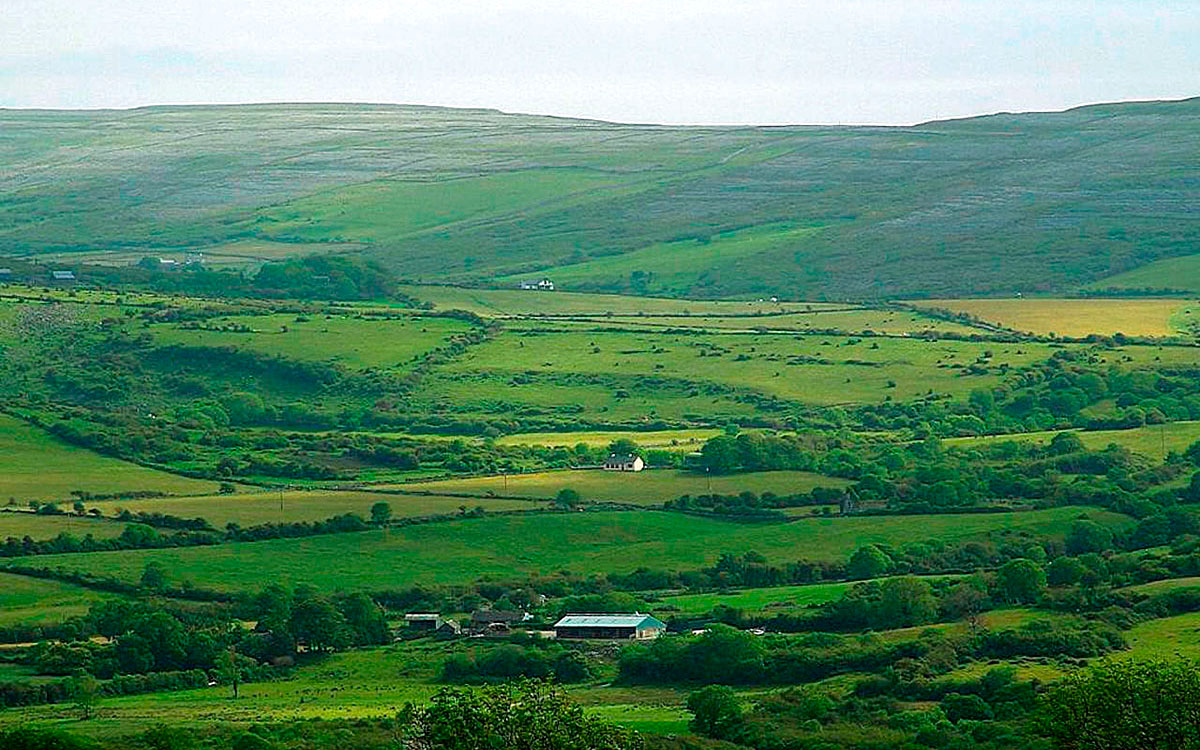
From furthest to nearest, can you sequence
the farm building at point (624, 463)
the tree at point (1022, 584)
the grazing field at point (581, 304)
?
the grazing field at point (581, 304)
the farm building at point (624, 463)
the tree at point (1022, 584)

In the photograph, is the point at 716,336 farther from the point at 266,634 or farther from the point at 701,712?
the point at 701,712

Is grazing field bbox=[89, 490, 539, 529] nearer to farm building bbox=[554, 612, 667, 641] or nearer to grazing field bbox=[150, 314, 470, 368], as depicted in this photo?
farm building bbox=[554, 612, 667, 641]

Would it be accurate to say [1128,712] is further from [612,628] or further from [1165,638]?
[612,628]

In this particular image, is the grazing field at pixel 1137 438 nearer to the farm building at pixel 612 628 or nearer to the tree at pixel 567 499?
the tree at pixel 567 499

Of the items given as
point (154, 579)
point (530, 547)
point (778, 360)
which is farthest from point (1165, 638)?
point (778, 360)

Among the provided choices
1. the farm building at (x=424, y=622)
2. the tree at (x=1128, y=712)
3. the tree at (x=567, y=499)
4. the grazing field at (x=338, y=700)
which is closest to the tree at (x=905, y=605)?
the grazing field at (x=338, y=700)

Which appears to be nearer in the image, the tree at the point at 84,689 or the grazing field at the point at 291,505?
the tree at the point at 84,689

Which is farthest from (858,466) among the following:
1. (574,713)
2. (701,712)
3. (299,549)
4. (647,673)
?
(574,713)
